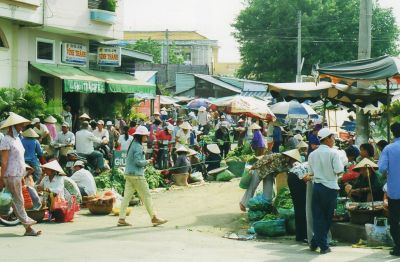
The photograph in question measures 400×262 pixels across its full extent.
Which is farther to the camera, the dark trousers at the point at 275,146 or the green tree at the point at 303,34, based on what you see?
the green tree at the point at 303,34

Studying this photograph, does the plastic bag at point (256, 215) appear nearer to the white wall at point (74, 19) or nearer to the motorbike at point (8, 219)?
the motorbike at point (8, 219)

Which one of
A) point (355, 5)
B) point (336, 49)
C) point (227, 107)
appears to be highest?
point (355, 5)

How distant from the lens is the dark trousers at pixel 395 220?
9.88 m

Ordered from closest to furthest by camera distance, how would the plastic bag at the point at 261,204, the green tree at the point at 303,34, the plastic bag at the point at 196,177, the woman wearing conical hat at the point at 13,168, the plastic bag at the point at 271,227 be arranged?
1. the woman wearing conical hat at the point at 13,168
2. the plastic bag at the point at 271,227
3. the plastic bag at the point at 261,204
4. the plastic bag at the point at 196,177
5. the green tree at the point at 303,34

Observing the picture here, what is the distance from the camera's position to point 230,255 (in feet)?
32.7

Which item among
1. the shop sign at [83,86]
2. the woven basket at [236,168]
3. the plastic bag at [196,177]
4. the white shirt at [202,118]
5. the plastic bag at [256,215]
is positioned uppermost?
the shop sign at [83,86]

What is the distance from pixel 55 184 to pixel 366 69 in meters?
6.20

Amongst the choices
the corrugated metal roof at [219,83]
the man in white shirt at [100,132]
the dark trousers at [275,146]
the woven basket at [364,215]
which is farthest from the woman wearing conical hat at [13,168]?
the corrugated metal roof at [219,83]

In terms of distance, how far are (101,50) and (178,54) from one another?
6291 centimetres

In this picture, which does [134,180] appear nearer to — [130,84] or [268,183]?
[268,183]

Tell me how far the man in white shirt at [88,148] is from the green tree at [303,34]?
3957 centimetres

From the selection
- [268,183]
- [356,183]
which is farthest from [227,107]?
[356,183]

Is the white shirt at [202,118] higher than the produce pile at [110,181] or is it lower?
higher

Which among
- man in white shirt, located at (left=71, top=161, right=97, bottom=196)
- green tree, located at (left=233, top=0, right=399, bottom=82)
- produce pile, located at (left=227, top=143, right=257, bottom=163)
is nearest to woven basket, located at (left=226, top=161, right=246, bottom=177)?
produce pile, located at (left=227, top=143, right=257, bottom=163)
